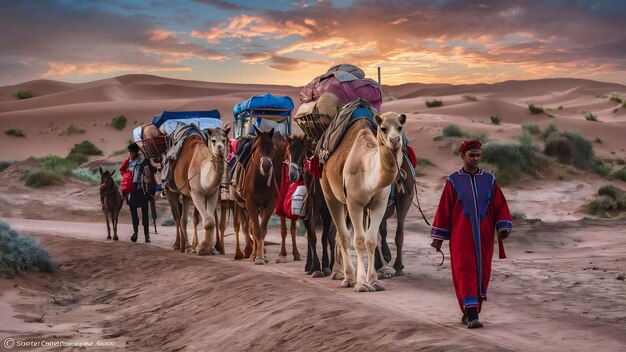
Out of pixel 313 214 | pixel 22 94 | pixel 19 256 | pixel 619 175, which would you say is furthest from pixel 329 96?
pixel 22 94

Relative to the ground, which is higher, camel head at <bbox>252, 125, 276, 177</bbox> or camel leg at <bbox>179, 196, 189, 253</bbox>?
camel head at <bbox>252, 125, 276, 177</bbox>

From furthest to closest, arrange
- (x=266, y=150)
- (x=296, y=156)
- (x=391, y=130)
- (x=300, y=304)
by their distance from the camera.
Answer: (x=266, y=150) → (x=296, y=156) → (x=300, y=304) → (x=391, y=130)

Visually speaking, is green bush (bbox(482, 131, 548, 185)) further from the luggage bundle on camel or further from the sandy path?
the luggage bundle on camel

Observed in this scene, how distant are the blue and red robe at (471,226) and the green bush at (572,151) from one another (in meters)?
26.8

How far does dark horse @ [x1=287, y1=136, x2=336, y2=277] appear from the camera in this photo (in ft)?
40.4

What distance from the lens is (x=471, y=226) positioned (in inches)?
322

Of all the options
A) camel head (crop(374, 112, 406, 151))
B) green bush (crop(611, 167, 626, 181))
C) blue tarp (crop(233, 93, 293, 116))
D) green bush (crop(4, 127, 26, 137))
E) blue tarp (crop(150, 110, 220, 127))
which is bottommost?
green bush (crop(611, 167, 626, 181))

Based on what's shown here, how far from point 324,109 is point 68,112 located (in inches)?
2689

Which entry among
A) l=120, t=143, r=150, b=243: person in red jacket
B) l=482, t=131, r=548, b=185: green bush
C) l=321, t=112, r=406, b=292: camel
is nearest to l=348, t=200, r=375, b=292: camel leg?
l=321, t=112, r=406, b=292: camel

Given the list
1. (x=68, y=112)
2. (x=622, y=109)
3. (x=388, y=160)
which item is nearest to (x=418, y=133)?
(x=388, y=160)

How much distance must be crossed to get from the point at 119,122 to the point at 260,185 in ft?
195

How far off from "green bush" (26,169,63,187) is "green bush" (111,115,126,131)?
→ 40302 mm

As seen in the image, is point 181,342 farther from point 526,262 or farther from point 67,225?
point 67,225

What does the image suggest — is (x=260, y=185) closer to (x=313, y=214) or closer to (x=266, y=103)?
(x=266, y=103)
